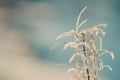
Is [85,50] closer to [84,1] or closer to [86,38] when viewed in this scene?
[86,38]

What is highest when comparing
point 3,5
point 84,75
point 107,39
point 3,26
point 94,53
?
point 3,5

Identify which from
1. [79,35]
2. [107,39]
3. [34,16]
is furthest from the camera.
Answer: [34,16]

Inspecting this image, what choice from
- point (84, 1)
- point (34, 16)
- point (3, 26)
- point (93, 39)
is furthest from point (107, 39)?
point (93, 39)

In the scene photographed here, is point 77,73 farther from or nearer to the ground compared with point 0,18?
nearer to the ground

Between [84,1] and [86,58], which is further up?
[84,1]

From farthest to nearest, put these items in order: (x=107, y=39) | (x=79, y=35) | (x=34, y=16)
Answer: (x=34, y=16) → (x=107, y=39) → (x=79, y=35)

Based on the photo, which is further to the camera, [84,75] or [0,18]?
[0,18]

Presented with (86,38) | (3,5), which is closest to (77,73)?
(86,38)

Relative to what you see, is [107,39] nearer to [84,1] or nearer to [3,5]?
[84,1]

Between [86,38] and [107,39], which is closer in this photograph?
[86,38]
